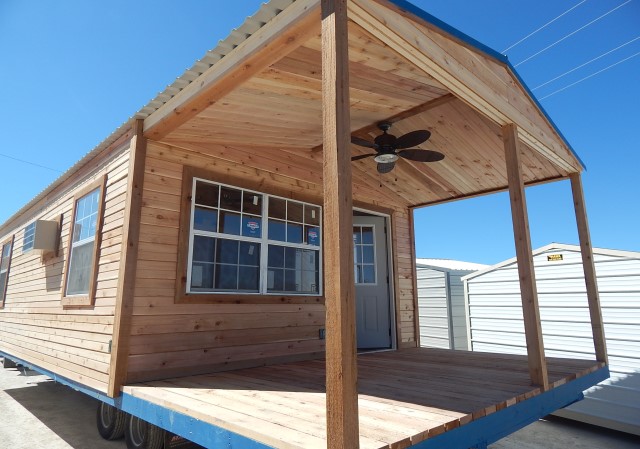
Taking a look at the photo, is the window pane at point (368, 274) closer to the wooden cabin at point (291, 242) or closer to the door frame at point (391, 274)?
the wooden cabin at point (291, 242)

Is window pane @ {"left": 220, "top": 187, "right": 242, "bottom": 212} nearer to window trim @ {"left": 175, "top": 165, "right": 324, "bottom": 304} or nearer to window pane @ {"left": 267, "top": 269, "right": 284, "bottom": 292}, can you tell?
window trim @ {"left": 175, "top": 165, "right": 324, "bottom": 304}

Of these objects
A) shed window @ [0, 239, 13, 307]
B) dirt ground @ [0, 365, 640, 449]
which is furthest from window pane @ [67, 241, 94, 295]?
shed window @ [0, 239, 13, 307]

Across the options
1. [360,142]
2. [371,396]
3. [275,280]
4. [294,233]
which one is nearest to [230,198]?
[294,233]

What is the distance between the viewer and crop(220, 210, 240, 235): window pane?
4.25 meters

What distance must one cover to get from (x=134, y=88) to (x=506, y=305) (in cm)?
1378

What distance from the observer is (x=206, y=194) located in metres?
4.19

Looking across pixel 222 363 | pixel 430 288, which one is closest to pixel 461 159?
pixel 222 363

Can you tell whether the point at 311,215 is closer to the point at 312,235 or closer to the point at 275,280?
the point at 312,235

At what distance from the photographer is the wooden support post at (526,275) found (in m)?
3.06

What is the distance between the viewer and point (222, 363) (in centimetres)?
393

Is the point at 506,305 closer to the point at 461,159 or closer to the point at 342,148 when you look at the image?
the point at 461,159

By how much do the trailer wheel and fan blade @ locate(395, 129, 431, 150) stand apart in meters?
3.67

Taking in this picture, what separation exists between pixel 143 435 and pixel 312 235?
2936 mm

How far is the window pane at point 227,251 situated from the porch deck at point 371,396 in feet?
3.90
